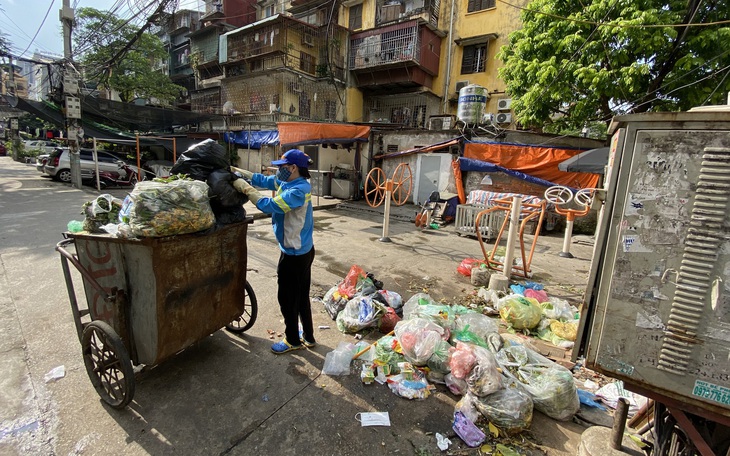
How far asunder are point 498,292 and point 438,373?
217 centimetres

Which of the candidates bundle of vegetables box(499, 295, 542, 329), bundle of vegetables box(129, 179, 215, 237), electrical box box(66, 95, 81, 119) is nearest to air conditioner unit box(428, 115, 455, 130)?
bundle of vegetables box(499, 295, 542, 329)

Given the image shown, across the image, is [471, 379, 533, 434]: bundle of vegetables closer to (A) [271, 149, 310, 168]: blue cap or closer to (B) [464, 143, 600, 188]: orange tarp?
(A) [271, 149, 310, 168]: blue cap

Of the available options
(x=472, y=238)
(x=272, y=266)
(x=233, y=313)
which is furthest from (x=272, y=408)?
(x=472, y=238)

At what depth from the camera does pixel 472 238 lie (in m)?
8.59

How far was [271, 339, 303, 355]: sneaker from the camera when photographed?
3.05m

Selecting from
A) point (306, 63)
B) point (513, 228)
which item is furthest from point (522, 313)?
point (306, 63)

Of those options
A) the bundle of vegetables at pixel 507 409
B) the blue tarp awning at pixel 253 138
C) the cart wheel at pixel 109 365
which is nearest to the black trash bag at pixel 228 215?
the cart wheel at pixel 109 365

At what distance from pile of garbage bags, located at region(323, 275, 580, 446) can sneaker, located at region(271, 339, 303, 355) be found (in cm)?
40

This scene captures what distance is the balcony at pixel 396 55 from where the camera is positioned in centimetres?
1745

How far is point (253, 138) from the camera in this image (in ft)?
56.9

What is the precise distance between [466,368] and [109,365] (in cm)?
253

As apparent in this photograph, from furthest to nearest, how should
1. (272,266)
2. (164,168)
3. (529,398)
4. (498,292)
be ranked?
1. (164,168)
2. (272,266)
3. (498,292)
4. (529,398)

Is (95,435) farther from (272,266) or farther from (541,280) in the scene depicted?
(541,280)

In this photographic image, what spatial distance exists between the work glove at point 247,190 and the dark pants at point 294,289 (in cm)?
60
